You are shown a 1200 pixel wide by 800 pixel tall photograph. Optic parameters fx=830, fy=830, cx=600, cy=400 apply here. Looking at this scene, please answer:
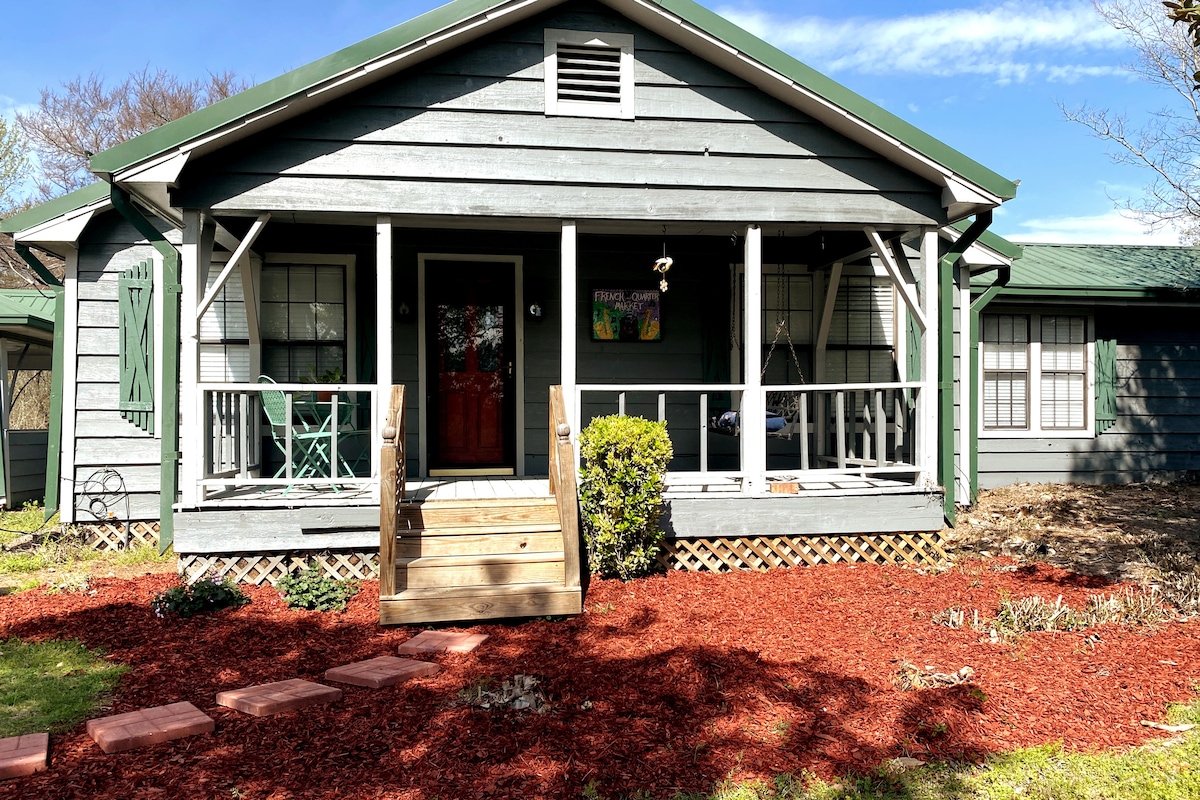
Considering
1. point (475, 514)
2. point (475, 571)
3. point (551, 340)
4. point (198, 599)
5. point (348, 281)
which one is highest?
point (348, 281)

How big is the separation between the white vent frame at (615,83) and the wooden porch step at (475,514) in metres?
3.07

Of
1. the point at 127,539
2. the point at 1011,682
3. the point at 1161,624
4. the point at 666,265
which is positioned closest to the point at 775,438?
the point at 666,265

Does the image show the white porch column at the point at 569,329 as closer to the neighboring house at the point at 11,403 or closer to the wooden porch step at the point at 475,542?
the wooden porch step at the point at 475,542

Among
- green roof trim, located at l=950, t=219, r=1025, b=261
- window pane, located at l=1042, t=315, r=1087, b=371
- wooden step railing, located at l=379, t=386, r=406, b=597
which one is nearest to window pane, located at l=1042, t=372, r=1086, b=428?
window pane, located at l=1042, t=315, r=1087, b=371

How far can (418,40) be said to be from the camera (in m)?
6.04

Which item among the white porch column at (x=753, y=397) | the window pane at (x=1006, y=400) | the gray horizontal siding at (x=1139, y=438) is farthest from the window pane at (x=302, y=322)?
the gray horizontal siding at (x=1139, y=438)

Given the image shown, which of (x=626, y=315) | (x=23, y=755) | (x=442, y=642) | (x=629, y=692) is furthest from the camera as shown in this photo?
(x=626, y=315)

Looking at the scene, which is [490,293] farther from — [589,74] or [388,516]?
[388,516]

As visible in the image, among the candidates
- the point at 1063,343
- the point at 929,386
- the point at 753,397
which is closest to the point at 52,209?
→ the point at 753,397

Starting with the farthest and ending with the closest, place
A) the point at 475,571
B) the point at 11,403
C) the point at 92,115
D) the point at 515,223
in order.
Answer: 1. the point at 92,115
2. the point at 11,403
3. the point at 515,223
4. the point at 475,571

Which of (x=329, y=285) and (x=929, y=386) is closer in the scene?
(x=929, y=386)

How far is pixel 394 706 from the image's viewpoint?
155 inches

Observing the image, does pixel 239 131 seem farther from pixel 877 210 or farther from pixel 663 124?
pixel 877 210

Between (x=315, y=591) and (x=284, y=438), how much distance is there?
1.81 m
